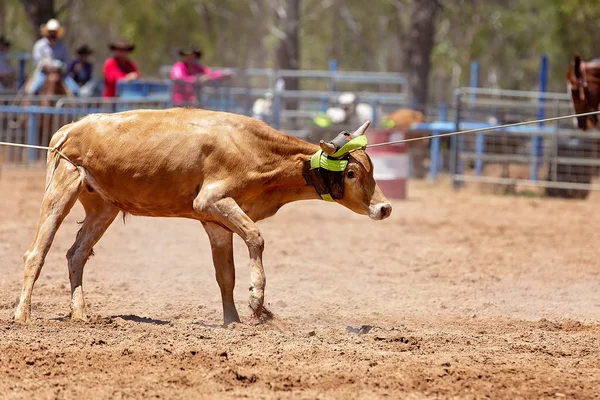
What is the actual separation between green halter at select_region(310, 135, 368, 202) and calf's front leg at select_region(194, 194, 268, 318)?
23.9 inches

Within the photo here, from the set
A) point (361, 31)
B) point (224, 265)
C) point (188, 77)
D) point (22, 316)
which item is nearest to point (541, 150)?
point (188, 77)

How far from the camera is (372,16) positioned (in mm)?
55500

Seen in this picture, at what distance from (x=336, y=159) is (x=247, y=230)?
0.81 metres

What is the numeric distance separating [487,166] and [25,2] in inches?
467

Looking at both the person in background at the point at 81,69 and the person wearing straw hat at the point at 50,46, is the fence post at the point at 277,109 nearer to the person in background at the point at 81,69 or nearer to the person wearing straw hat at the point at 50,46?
the person in background at the point at 81,69

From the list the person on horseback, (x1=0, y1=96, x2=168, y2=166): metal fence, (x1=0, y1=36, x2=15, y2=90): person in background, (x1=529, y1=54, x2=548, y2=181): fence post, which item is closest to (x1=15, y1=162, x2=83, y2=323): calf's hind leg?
(x1=0, y1=96, x2=168, y2=166): metal fence

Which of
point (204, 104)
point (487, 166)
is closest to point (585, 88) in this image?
point (204, 104)

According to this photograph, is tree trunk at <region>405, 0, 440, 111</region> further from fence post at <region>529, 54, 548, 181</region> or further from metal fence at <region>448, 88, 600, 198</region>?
fence post at <region>529, 54, 548, 181</region>

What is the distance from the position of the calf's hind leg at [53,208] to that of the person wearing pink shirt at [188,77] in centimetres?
1116

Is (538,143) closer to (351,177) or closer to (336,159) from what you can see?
(351,177)

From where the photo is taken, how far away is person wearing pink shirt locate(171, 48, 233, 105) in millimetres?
18359

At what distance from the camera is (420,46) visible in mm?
26703

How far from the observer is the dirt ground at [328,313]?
207 inches

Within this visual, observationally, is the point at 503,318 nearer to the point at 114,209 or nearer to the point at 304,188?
the point at 304,188
